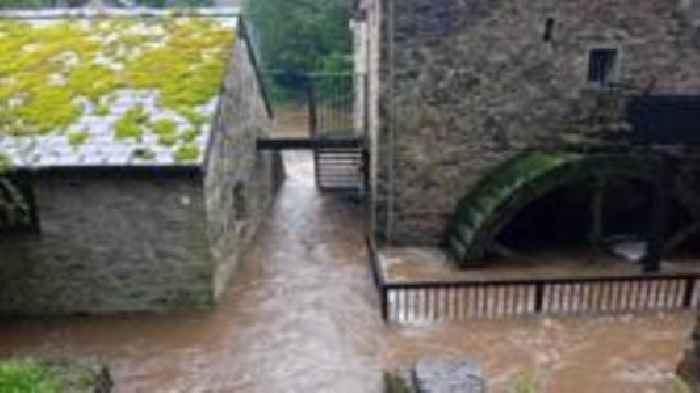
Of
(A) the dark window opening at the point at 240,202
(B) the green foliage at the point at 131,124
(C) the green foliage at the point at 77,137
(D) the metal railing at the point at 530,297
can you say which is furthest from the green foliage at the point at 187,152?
(D) the metal railing at the point at 530,297

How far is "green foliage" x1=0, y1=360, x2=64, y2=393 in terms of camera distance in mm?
8273

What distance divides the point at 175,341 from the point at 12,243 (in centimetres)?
306

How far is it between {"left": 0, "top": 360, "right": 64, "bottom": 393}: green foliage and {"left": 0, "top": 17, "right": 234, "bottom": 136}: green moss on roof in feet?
14.0

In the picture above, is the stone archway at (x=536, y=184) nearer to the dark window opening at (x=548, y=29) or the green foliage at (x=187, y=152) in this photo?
the dark window opening at (x=548, y=29)

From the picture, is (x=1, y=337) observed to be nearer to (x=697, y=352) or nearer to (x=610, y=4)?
(x=697, y=352)

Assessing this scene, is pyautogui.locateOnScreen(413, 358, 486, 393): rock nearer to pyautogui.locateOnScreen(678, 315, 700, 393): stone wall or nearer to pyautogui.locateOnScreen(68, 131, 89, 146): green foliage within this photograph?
pyautogui.locateOnScreen(678, 315, 700, 393): stone wall

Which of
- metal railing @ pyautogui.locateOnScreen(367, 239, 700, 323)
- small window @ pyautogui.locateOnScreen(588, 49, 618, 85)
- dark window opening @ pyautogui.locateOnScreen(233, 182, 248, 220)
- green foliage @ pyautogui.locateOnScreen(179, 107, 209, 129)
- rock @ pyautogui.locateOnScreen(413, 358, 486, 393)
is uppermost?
small window @ pyautogui.locateOnScreen(588, 49, 618, 85)

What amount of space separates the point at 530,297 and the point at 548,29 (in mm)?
4643

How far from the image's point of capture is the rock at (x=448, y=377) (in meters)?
8.45

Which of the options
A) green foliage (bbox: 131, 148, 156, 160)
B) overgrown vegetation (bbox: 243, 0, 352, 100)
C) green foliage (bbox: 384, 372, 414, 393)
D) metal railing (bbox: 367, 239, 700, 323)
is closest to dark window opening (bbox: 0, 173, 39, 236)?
green foliage (bbox: 131, 148, 156, 160)

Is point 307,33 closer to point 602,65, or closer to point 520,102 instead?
point 520,102

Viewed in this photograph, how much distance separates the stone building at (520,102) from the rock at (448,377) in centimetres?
479

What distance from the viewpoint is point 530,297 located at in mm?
12719

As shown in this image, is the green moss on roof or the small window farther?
the small window
